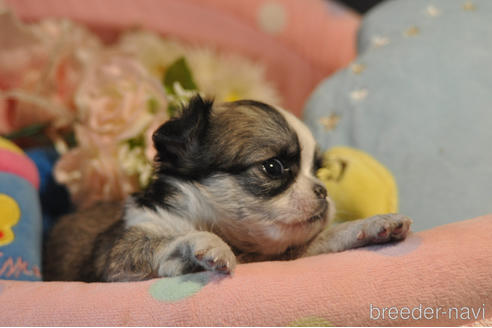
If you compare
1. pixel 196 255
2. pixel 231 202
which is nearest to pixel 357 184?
pixel 231 202

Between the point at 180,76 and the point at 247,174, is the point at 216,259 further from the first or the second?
the point at 180,76

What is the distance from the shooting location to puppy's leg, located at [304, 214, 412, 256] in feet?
3.78

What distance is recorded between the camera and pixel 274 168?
1.31 meters

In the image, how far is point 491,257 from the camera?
3.31 feet

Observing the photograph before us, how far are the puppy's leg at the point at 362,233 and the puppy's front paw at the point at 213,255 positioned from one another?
0.37 metres

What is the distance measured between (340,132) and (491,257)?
101 centimetres

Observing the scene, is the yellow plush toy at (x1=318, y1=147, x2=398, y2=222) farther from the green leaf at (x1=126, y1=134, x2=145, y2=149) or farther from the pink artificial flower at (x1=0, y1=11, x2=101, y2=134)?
the pink artificial flower at (x1=0, y1=11, x2=101, y2=134)

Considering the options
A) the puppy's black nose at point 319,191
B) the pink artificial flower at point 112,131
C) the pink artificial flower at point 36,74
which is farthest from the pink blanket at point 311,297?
the pink artificial flower at point 36,74

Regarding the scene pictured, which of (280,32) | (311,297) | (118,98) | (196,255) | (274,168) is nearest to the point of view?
(311,297)

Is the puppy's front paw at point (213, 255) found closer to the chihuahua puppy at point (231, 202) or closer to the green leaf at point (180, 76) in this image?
the chihuahua puppy at point (231, 202)

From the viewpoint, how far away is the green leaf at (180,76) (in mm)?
2045

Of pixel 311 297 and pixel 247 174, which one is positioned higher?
pixel 247 174

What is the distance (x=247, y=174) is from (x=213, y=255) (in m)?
0.31

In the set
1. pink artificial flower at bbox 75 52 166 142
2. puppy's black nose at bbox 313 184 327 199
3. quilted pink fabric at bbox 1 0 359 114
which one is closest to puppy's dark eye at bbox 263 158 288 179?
puppy's black nose at bbox 313 184 327 199
